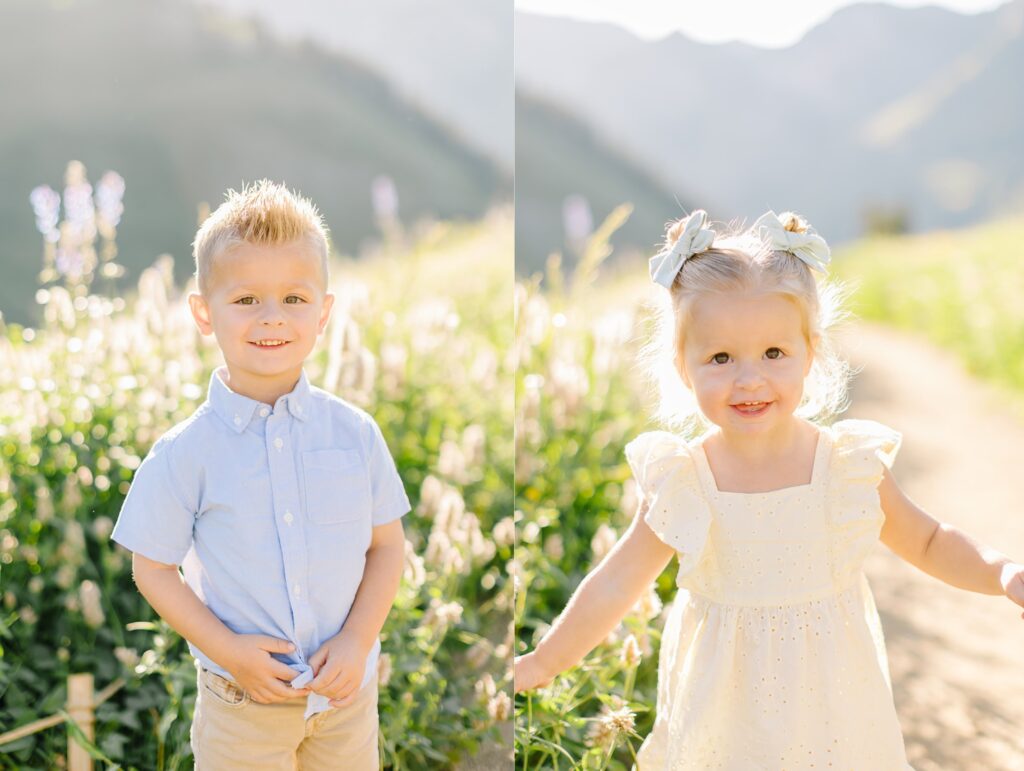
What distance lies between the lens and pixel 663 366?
7.03 feet

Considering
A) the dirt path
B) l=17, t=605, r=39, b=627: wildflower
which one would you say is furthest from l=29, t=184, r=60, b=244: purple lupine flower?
the dirt path

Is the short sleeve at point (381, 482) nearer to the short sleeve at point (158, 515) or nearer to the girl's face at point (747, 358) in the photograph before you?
the short sleeve at point (158, 515)

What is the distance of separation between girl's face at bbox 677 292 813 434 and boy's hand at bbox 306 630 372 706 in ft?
2.51

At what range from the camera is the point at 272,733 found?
6.32 feet

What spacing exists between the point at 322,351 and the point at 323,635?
2.23 meters

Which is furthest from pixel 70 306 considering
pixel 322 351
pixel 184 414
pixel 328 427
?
pixel 328 427

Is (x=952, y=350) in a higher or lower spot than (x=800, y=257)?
higher

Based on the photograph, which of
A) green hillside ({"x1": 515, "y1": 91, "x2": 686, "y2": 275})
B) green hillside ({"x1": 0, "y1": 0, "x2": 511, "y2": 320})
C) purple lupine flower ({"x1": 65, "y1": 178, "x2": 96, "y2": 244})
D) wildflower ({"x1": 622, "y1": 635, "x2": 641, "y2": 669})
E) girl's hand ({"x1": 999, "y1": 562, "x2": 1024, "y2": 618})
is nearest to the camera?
girl's hand ({"x1": 999, "y1": 562, "x2": 1024, "y2": 618})

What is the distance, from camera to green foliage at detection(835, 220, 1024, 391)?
841 cm

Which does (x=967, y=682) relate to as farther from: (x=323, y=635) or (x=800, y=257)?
(x=323, y=635)

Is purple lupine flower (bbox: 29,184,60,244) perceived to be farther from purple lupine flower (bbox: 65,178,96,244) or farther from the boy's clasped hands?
the boy's clasped hands

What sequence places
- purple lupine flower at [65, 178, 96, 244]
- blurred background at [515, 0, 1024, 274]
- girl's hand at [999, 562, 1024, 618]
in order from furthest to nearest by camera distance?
blurred background at [515, 0, 1024, 274] → purple lupine flower at [65, 178, 96, 244] → girl's hand at [999, 562, 1024, 618]

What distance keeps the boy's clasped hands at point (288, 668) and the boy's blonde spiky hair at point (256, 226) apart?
2.05 feet

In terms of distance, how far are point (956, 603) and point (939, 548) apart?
7.52 ft
